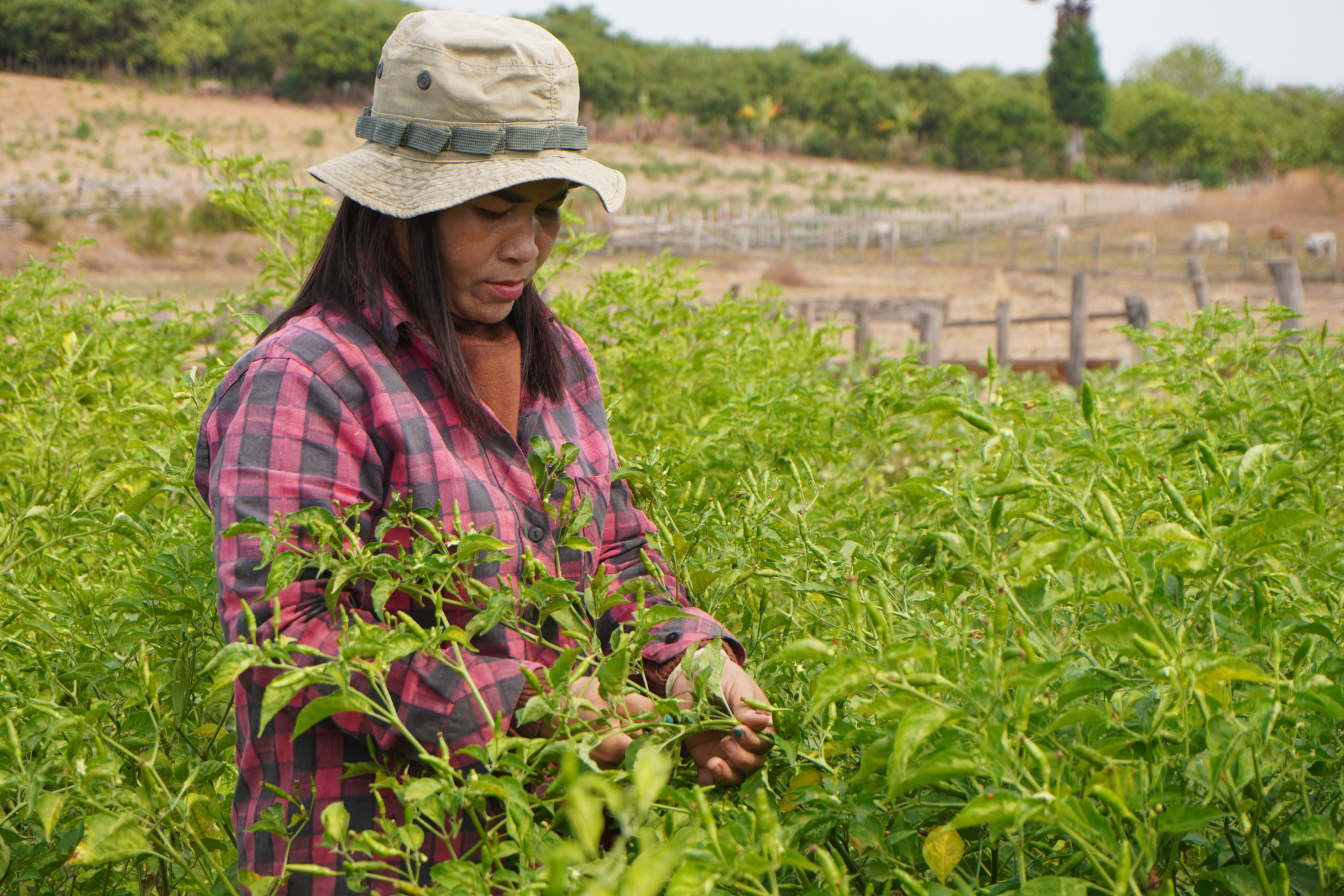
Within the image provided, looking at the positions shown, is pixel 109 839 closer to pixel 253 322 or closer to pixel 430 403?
pixel 430 403

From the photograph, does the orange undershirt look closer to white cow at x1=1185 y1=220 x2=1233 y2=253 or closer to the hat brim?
the hat brim

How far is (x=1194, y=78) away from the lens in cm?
7625

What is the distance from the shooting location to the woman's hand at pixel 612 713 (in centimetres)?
108

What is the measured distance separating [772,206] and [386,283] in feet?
120

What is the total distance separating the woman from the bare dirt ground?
1.99m

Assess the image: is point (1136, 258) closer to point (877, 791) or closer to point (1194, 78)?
point (877, 791)

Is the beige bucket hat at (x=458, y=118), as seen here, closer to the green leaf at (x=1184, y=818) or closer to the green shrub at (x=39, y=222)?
the green leaf at (x=1184, y=818)

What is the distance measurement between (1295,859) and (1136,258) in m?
25.9

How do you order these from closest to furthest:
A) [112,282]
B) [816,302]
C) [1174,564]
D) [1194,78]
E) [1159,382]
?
[1174,564] < [1159,382] < [816,302] < [112,282] < [1194,78]

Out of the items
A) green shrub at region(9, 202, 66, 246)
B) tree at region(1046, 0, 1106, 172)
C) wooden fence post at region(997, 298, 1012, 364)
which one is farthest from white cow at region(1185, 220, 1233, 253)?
tree at region(1046, 0, 1106, 172)

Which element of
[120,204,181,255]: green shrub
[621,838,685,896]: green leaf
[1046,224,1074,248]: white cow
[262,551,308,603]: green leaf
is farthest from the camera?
[1046,224,1074,248]: white cow

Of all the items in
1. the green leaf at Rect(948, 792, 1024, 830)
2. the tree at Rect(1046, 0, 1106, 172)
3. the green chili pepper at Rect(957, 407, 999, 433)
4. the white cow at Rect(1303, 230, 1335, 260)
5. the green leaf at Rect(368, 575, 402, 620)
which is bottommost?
the green leaf at Rect(948, 792, 1024, 830)

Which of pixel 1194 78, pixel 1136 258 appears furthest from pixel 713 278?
pixel 1194 78

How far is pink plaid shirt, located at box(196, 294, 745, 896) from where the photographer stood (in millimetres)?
1216
